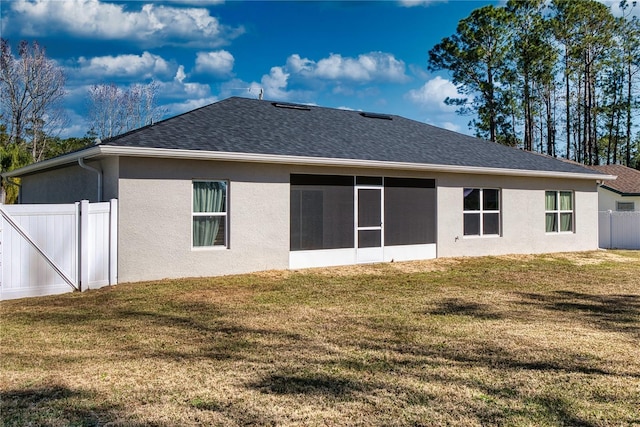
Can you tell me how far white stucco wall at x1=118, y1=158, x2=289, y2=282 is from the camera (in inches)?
391

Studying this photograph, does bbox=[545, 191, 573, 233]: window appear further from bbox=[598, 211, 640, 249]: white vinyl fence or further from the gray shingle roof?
bbox=[598, 211, 640, 249]: white vinyl fence

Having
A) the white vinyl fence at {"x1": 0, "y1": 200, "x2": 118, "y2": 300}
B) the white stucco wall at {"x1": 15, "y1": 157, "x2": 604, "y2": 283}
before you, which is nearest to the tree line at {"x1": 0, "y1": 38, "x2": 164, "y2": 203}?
the white stucco wall at {"x1": 15, "y1": 157, "x2": 604, "y2": 283}

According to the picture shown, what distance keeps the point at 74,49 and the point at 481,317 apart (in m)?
35.7

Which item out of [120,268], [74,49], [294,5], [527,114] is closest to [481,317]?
[120,268]

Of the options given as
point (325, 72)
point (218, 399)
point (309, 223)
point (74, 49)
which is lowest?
point (218, 399)

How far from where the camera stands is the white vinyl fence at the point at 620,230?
20125 mm

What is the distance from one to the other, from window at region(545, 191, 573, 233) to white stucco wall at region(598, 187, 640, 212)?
695 cm

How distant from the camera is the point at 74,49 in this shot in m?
33.8

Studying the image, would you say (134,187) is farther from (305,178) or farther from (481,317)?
(481,317)

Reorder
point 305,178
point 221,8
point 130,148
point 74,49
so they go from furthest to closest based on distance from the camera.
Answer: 1. point 74,49
2. point 221,8
3. point 305,178
4. point 130,148

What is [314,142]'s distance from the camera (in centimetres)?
1327

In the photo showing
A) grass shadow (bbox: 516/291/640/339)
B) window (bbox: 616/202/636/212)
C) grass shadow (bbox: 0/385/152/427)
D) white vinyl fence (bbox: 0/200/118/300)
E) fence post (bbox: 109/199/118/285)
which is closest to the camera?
grass shadow (bbox: 0/385/152/427)

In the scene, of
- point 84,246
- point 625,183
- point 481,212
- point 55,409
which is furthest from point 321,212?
point 625,183

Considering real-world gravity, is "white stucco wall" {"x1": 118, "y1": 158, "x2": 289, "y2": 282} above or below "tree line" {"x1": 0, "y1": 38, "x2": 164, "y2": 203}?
below
